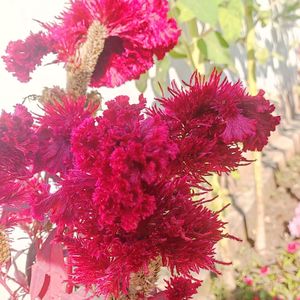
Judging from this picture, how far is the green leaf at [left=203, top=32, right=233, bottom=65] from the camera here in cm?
122

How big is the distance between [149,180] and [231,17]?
3.04ft

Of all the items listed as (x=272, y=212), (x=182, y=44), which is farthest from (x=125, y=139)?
(x=272, y=212)

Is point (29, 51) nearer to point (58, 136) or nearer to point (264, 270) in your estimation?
point (58, 136)

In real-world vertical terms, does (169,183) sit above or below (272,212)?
below

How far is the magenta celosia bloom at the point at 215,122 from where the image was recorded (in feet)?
1.14

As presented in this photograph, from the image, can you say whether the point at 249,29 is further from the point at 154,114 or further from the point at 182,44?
the point at 154,114

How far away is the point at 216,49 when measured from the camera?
1242 mm

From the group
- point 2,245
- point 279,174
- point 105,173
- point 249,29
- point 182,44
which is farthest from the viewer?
point 279,174

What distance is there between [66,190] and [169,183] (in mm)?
81

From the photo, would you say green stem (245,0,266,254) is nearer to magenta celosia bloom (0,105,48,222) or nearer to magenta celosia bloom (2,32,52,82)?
magenta celosia bloom (2,32,52,82)

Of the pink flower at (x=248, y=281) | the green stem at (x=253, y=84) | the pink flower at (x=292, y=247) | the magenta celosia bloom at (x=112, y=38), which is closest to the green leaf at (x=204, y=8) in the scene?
the magenta celosia bloom at (x=112, y=38)

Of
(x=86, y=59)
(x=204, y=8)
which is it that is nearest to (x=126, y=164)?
(x=86, y=59)

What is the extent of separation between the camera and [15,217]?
480 mm

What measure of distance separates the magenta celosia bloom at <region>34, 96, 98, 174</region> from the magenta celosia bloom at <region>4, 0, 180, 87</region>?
12 centimetres
